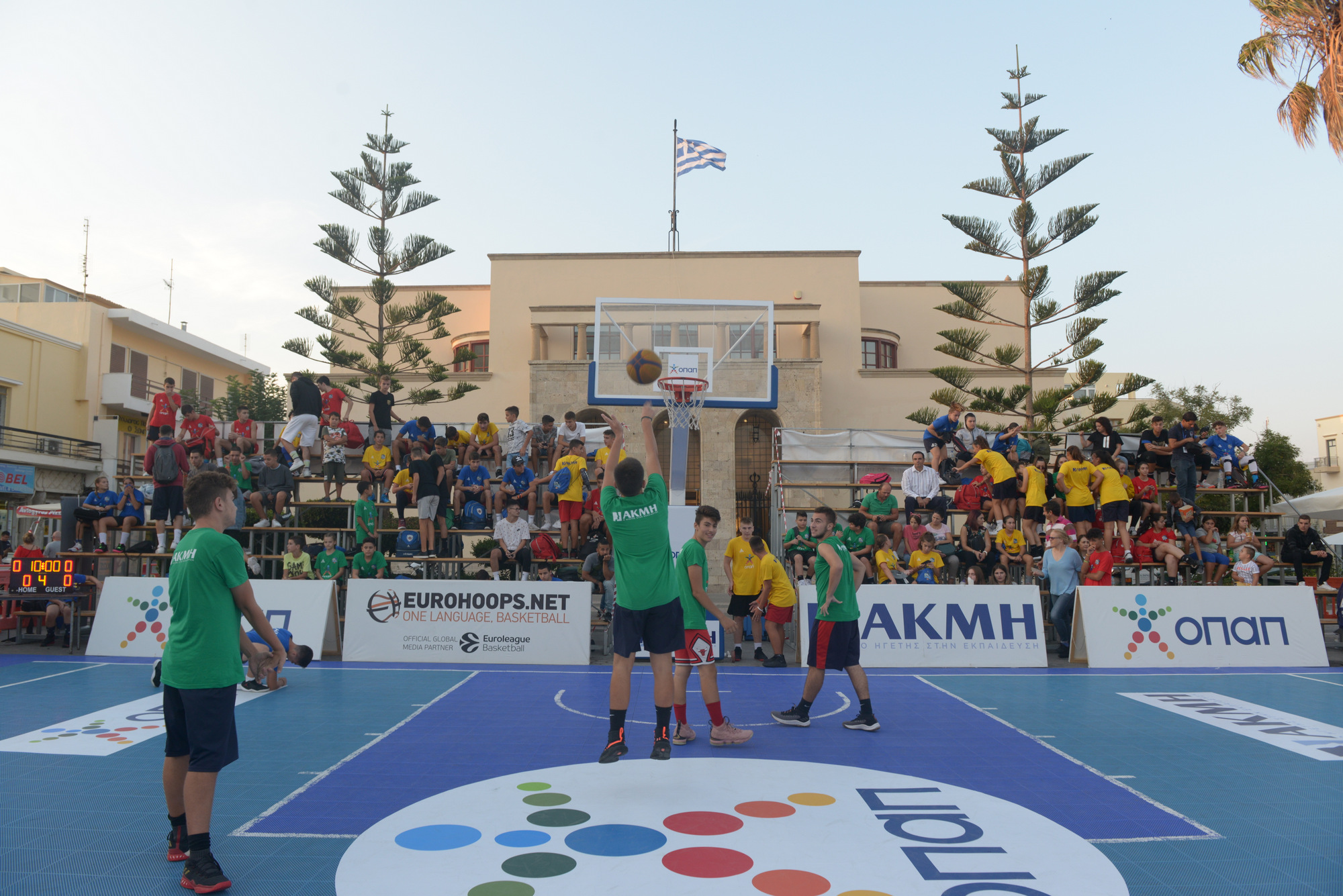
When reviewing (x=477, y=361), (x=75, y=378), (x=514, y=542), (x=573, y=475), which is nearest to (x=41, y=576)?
(x=514, y=542)

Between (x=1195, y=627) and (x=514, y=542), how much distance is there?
32.3ft

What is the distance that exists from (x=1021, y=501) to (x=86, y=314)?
36226 mm

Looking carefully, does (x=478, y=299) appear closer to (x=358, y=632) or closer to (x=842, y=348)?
(x=842, y=348)

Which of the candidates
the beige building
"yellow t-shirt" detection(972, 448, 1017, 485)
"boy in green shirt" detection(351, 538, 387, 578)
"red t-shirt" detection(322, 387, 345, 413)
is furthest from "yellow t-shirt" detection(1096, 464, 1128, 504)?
the beige building

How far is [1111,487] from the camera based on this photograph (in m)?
13.1

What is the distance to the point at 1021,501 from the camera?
1389 cm

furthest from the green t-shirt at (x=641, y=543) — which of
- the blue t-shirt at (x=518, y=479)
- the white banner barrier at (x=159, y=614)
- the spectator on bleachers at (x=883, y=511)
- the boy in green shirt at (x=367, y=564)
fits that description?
the blue t-shirt at (x=518, y=479)

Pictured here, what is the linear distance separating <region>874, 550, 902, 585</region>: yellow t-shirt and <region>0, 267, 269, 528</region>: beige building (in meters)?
30.1

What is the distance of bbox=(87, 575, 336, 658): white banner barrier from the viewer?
11.1m

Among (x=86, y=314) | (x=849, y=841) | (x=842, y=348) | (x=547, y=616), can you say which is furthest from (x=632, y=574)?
(x=86, y=314)

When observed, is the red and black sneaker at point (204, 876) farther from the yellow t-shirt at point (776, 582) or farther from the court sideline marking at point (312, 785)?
the yellow t-shirt at point (776, 582)

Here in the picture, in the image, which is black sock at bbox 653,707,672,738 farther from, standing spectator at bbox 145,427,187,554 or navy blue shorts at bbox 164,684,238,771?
standing spectator at bbox 145,427,187,554

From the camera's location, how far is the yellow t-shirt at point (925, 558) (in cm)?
1228

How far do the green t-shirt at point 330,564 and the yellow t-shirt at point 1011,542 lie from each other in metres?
10.2
